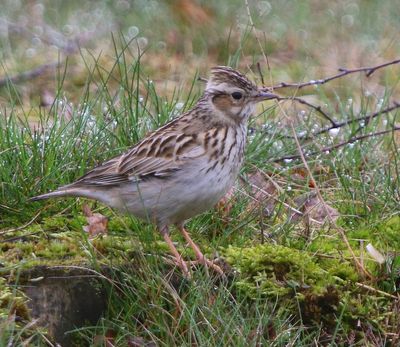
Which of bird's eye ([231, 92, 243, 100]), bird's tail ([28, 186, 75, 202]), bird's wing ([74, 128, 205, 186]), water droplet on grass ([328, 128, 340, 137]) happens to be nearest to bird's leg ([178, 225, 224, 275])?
bird's wing ([74, 128, 205, 186])

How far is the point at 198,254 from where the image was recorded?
5.79 m

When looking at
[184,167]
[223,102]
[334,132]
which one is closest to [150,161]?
[184,167]

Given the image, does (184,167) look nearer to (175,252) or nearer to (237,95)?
(175,252)

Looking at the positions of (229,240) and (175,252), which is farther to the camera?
(229,240)

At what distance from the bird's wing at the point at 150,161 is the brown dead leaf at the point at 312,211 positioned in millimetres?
831

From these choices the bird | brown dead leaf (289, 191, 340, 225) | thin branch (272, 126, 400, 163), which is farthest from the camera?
thin branch (272, 126, 400, 163)

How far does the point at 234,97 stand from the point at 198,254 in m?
1.05

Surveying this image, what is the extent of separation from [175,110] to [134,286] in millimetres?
2209

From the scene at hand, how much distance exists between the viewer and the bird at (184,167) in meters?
5.80

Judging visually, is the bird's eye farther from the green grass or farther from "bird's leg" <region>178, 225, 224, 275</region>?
"bird's leg" <region>178, 225, 224, 275</region>

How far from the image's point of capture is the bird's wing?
595 cm

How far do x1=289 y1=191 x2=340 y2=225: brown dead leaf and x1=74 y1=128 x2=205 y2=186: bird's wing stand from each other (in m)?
0.83

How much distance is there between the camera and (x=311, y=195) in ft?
22.7

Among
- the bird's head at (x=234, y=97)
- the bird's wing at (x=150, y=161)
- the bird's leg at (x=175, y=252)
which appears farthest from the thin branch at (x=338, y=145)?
the bird's leg at (x=175, y=252)
